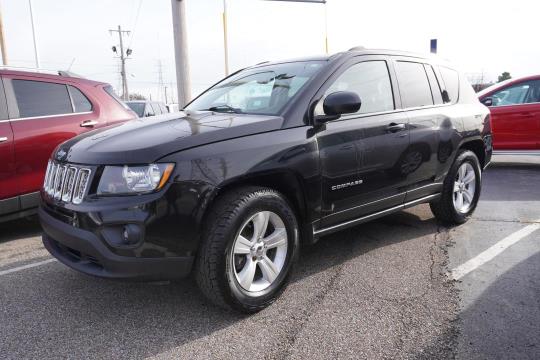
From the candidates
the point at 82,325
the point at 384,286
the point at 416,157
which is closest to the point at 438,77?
the point at 416,157

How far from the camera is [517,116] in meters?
8.06

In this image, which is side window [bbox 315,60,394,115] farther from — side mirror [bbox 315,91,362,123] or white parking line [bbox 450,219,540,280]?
white parking line [bbox 450,219,540,280]

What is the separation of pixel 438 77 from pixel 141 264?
361 centimetres

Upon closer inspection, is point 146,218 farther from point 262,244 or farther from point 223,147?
point 262,244

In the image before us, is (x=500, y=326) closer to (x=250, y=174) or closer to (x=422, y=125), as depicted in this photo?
(x=250, y=174)

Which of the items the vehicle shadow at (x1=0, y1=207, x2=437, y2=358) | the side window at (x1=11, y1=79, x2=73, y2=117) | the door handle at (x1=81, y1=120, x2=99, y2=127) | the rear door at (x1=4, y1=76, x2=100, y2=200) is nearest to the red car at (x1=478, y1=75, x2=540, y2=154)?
the vehicle shadow at (x1=0, y1=207, x2=437, y2=358)

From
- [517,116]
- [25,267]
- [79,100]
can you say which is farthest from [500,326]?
[517,116]

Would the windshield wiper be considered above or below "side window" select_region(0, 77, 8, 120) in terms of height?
below

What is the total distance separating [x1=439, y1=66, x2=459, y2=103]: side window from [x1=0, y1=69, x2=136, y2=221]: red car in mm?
3844

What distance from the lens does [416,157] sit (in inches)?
159

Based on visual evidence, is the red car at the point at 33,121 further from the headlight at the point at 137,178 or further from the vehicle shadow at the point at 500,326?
the vehicle shadow at the point at 500,326

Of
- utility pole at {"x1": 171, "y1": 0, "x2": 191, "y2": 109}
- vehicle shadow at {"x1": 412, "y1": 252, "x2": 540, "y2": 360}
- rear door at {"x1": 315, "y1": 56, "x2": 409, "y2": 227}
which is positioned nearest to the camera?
vehicle shadow at {"x1": 412, "y1": 252, "x2": 540, "y2": 360}

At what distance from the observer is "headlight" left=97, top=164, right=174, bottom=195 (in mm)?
2527

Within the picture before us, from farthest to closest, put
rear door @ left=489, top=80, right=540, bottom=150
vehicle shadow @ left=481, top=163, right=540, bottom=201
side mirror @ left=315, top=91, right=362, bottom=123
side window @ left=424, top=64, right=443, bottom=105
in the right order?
rear door @ left=489, top=80, right=540, bottom=150 → vehicle shadow @ left=481, top=163, right=540, bottom=201 → side window @ left=424, top=64, right=443, bottom=105 → side mirror @ left=315, top=91, right=362, bottom=123
